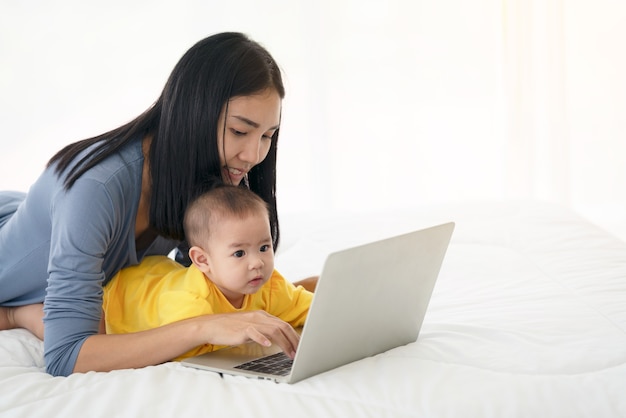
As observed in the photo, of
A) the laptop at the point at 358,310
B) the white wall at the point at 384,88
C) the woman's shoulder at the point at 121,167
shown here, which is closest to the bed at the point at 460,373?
the laptop at the point at 358,310

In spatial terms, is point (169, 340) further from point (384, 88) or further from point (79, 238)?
point (384, 88)

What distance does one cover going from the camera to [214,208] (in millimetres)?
1625

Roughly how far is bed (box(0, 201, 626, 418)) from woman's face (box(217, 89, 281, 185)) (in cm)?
48

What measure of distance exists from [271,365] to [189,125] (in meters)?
0.52

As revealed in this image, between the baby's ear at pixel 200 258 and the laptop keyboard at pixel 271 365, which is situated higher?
the baby's ear at pixel 200 258

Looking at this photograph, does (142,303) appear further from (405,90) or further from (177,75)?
(405,90)

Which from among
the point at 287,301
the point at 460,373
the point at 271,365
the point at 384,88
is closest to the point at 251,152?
the point at 287,301

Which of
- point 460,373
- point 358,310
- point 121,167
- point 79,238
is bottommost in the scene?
point 460,373

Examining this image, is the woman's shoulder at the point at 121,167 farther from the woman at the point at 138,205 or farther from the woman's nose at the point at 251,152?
the woman's nose at the point at 251,152

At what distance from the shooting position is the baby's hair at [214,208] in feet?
5.30

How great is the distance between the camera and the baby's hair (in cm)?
161

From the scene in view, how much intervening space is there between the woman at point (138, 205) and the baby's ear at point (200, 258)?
10 cm

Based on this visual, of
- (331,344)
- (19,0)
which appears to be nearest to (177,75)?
(331,344)

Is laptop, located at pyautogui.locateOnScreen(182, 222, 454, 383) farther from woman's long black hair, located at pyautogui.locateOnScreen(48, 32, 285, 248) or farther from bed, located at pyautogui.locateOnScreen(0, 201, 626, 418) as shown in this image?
woman's long black hair, located at pyautogui.locateOnScreen(48, 32, 285, 248)
